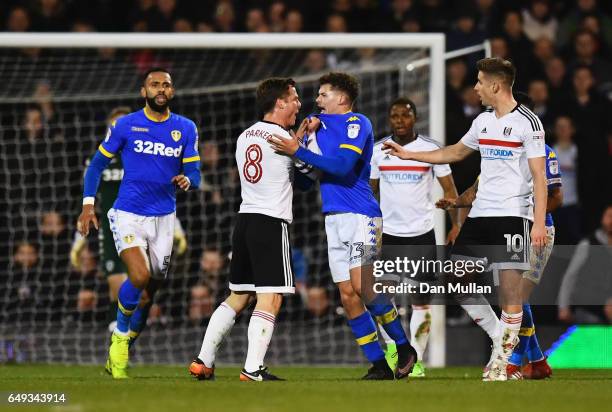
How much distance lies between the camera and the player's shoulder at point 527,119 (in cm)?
800

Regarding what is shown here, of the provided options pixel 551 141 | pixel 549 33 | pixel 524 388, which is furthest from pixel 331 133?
pixel 549 33

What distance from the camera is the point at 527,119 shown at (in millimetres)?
8055

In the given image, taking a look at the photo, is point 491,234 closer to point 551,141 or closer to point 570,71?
point 551,141

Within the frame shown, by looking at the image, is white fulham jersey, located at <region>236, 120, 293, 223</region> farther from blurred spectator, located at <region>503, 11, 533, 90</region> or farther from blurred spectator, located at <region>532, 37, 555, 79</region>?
blurred spectator, located at <region>532, 37, 555, 79</region>

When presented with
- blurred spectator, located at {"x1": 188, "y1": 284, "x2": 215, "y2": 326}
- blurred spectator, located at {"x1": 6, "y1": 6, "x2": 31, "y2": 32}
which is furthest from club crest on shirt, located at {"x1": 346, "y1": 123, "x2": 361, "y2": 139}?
blurred spectator, located at {"x1": 6, "y1": 6, "x2": 31, "y2": 32}

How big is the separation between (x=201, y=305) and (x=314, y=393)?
5.77 m

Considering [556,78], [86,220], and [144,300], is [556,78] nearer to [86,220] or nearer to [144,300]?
[144,300]

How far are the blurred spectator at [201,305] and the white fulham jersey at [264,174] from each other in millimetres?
4498

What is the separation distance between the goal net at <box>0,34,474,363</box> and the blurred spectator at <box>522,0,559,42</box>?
123 inches

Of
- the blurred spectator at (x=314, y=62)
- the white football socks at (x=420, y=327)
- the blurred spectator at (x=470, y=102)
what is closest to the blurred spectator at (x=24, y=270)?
the blurred spectator at (x=314, y=62)

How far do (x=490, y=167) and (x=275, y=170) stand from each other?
4.70 feet

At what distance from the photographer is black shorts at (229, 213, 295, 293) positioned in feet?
27.0

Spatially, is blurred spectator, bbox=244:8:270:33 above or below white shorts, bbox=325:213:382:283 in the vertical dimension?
above

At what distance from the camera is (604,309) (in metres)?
12.6
